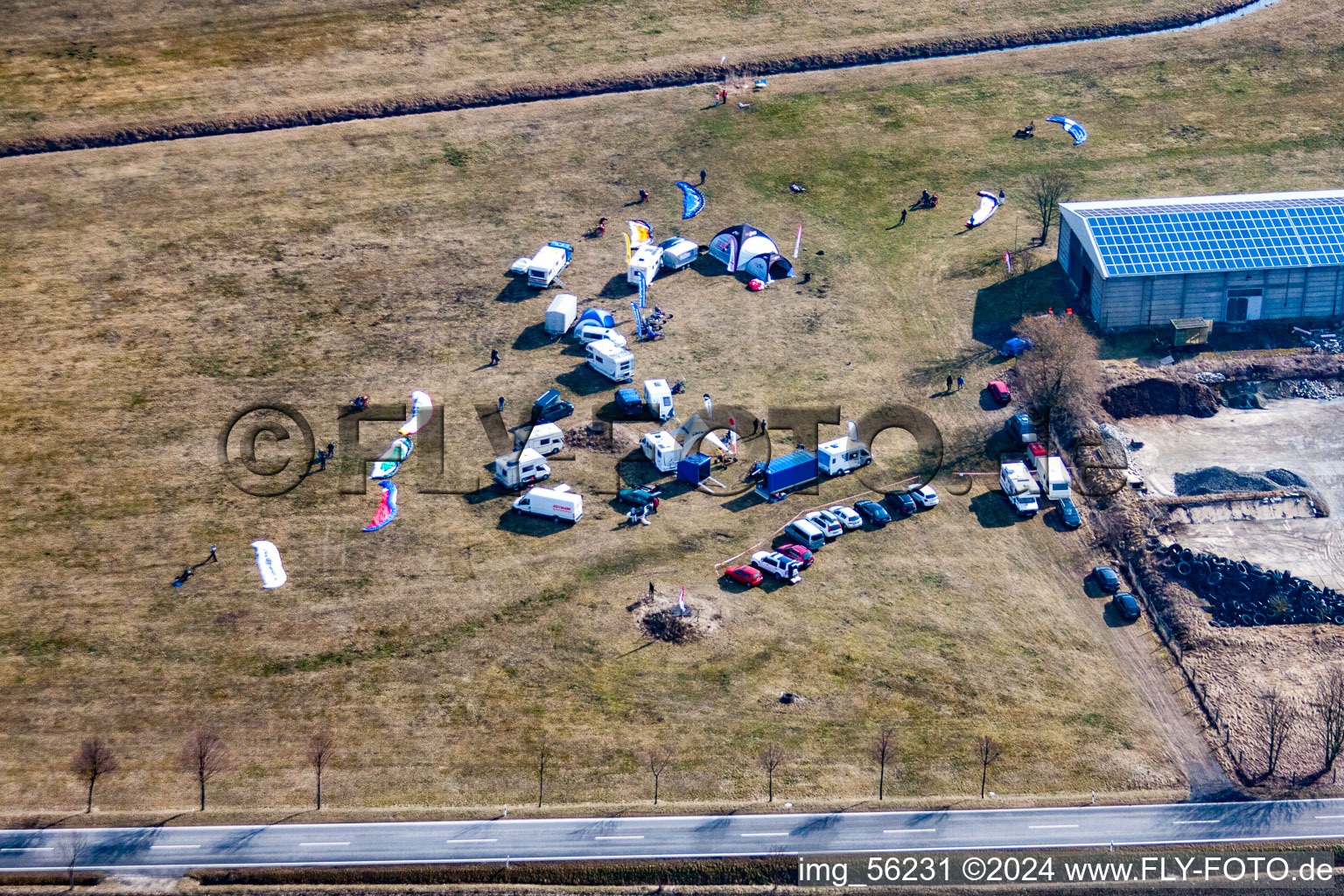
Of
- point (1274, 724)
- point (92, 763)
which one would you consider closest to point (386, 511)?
point (92, 763)

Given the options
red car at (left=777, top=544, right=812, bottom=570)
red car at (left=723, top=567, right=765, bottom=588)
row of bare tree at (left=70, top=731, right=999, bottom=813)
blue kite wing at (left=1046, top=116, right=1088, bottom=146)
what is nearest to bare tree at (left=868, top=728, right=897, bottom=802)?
row of bare tree at (left=70, top=731, right=999, bottom=813)

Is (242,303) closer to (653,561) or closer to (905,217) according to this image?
(653,561)

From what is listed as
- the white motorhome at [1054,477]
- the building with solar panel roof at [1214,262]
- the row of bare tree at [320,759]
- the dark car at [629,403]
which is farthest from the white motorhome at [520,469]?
the building with solar panel roof at [1214,262]

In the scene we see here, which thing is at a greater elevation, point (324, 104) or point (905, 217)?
point (324, 104)

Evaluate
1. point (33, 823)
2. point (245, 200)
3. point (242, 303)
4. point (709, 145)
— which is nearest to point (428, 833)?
point (33, 823)

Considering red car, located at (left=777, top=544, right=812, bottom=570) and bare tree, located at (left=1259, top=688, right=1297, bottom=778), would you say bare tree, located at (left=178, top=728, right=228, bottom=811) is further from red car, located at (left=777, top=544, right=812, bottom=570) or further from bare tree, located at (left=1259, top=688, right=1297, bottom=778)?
bare tree, located at (left=1259, top=688, right=1297, bottom=778)
